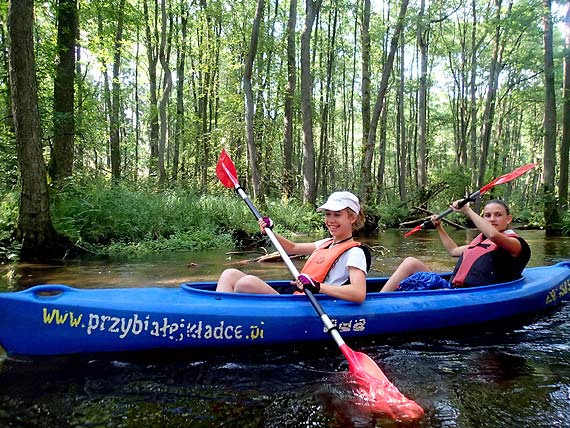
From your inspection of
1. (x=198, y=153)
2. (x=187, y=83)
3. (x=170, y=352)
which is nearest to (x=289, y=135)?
(x=198, y=153)

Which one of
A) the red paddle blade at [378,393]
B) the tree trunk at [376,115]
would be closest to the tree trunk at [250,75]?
the tree trunk at [376,115]

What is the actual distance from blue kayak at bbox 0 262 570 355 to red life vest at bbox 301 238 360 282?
0.18m

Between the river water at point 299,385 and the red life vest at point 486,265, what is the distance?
45cm

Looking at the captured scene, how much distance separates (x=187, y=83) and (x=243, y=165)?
5.83 meters

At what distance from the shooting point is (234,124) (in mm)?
15344

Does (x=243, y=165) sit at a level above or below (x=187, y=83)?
below

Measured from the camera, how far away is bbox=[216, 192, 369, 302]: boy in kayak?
9.67ft

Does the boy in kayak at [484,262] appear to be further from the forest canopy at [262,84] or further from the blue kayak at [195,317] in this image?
the forest canopy at [262,84]

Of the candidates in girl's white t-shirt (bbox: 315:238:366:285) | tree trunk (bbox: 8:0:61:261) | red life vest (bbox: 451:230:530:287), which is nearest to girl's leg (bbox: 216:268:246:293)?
girl's white t-shirt (bbox: 315:238:366:285)

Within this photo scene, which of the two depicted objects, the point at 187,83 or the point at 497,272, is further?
the point at 187,83

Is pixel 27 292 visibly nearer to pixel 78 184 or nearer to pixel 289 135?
pixel 78 184

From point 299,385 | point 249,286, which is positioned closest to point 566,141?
point 249,286

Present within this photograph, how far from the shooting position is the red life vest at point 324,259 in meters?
3.04

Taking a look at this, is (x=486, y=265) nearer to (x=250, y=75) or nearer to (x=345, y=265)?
(x=345, y=265)
